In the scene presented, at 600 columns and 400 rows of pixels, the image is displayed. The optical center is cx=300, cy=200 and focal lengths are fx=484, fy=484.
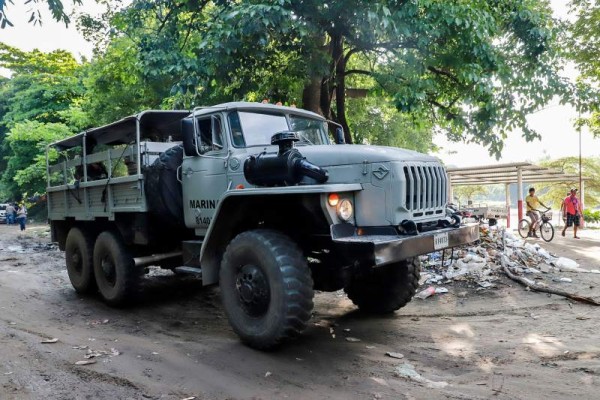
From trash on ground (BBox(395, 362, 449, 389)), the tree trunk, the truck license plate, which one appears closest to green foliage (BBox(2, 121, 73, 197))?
the tree trunk

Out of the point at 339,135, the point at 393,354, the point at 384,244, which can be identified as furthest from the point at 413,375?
the point at 339,135

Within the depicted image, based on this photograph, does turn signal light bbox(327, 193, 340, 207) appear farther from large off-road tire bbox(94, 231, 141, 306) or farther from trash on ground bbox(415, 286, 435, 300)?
large off-road tire bbox(94, 231, 141, 306)

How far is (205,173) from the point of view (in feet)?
18.0

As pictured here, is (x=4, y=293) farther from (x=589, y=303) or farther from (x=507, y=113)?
(x=507, y=113)

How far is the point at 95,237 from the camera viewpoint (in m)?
7.59

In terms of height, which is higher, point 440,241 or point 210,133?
point 210,133

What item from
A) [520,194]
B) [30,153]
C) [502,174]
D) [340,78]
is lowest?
[520,194]

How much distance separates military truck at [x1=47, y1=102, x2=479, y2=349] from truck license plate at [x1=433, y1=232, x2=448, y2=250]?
0.02 metres

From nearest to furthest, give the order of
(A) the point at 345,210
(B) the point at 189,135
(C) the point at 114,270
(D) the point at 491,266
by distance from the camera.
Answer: (A) the point at 345,210
(B) the point at 189,135
(C) the point at 114,270
(D) the point at 491,266

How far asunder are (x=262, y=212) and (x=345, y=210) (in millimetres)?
989

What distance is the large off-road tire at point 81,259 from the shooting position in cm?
730

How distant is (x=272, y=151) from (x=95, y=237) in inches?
154

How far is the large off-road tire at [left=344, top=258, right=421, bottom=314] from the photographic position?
562 centimetres

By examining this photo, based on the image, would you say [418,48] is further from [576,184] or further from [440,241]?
[576,184]
